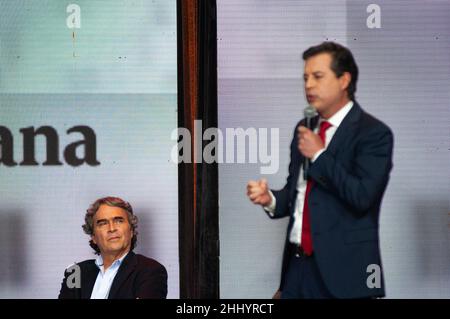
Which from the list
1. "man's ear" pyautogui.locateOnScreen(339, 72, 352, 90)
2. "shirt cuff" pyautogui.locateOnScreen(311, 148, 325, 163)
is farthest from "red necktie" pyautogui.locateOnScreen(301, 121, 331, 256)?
"man's ear" pyautogui.locateOnScreen(339, 72, 352, 90)

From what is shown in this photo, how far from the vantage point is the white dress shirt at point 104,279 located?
152 inches

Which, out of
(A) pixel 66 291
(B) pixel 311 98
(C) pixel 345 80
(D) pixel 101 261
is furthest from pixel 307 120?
(A) pixel 66 291

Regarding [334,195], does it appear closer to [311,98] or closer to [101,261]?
[311,98]

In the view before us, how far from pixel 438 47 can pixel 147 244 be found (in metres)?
1.57

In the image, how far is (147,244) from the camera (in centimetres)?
393

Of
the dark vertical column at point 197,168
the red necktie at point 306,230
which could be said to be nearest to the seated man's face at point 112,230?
the dark vertical column at point 197,168

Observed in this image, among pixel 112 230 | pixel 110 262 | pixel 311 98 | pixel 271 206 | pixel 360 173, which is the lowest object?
pixel 110 262

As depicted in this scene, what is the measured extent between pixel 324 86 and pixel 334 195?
1.50ft

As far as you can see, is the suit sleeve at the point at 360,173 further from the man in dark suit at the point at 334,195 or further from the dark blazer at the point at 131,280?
the dark blazer at the point at 131,280

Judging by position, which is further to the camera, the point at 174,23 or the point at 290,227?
the point at 174,23

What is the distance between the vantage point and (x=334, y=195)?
3592mm

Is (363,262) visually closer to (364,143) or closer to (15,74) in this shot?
(364,143)

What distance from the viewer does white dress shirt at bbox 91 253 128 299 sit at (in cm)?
386

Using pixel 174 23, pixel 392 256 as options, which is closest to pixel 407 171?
pixel 392 256
